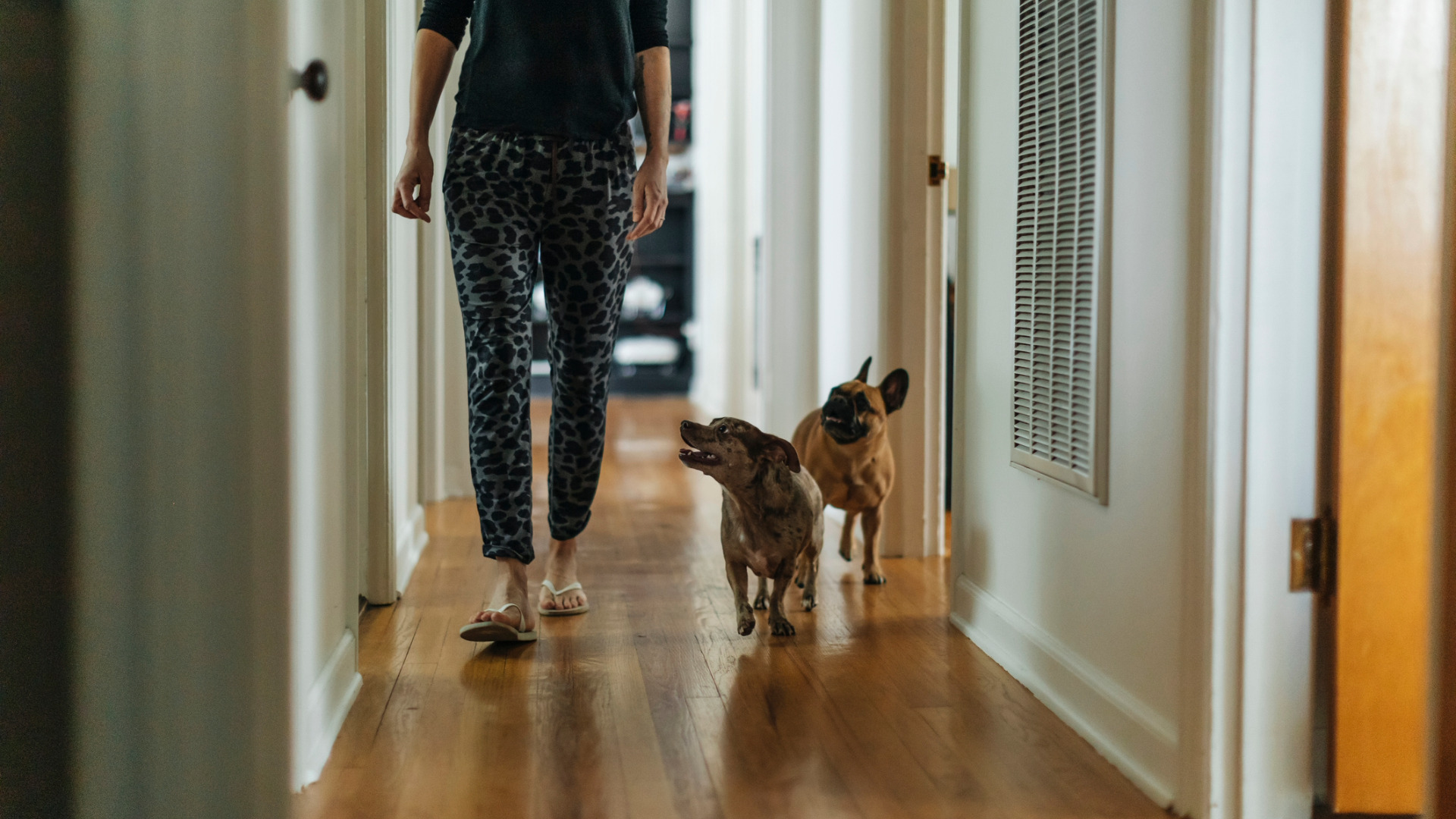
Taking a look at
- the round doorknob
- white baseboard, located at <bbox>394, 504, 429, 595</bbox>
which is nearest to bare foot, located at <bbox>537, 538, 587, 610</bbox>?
white baseboard, located at <bbox>394, 504, 429, 595</bbox>

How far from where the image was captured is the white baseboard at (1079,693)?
4.09ft

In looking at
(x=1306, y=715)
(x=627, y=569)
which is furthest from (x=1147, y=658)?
(x=627, y=569)

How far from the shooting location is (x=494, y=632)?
173 cm

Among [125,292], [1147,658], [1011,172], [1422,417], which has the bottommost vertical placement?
[1147,658]

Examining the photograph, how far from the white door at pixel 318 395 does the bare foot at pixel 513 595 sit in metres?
0.23

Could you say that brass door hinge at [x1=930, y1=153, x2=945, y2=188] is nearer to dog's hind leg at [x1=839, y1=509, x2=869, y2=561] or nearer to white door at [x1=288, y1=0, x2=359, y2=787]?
dog's hind leg at [x1=839, y1=509, x2=869, y2=561]

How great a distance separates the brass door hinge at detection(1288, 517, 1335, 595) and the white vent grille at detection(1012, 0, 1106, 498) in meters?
0.29

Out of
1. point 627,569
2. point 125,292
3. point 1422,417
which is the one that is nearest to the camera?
point 125,292

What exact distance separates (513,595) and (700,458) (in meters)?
0.36

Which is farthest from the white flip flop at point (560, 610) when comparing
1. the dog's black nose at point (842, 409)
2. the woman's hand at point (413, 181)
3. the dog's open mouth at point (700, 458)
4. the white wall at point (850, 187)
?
the white wall at point (850, 187)

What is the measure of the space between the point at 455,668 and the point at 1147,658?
0.94 m

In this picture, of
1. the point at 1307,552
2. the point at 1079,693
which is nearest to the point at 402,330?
the point at 1079,693

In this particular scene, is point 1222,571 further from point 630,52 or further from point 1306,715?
point 630,52

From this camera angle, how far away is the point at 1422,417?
3.80ft
